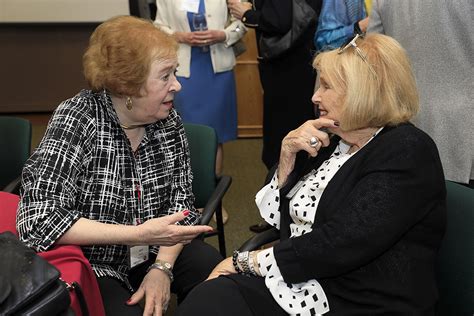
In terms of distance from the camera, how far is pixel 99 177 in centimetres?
188

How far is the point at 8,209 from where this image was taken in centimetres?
186

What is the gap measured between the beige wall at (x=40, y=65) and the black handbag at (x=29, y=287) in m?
4.08

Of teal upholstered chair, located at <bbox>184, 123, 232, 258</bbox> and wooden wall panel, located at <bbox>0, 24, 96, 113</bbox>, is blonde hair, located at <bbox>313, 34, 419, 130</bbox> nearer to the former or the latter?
teal upholstered chair, located at <bbox>184, 123, 232, 258</bbox>

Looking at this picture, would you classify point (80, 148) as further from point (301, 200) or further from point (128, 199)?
point (301, 200)

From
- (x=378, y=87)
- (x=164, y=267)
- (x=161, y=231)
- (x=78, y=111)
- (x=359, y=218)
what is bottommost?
(x=164, y=267)

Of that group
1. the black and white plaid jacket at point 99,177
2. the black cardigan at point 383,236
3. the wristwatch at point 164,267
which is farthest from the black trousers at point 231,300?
the black and white plaid jacket at point 99,177

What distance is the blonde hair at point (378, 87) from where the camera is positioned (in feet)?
5.25

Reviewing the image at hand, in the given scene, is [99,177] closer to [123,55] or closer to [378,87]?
[123,55]

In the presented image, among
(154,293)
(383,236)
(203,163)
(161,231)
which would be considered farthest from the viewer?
(203,163)

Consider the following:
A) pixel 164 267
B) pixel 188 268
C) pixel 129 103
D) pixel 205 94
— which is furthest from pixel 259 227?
pixel 129 103

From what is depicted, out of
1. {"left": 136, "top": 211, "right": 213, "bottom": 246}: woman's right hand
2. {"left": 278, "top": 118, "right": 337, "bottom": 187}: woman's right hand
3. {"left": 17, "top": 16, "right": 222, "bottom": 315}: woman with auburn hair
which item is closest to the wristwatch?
{"left": 17, "top": 16, "right": 222, "bottom": 315}: woman with auburn hair

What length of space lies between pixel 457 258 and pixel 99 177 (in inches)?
46.1

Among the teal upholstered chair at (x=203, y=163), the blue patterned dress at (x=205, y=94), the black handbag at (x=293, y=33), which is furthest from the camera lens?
the blue patterned dress at (x=205, y=94)

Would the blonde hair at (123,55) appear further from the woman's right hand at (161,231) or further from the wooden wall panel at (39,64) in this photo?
the wooden wall panel at (39,64)
